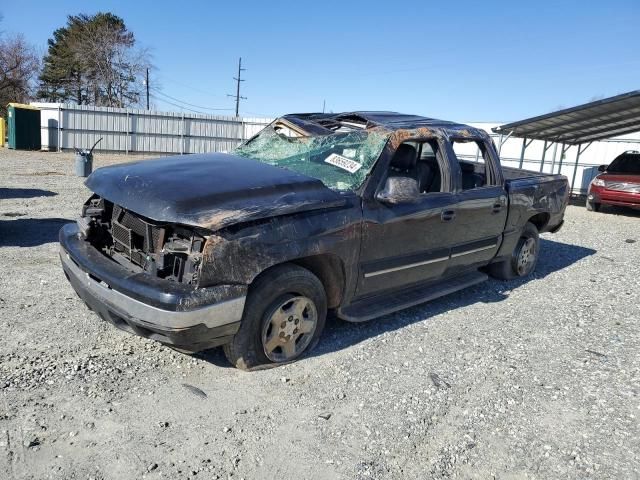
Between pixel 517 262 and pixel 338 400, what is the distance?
393cm

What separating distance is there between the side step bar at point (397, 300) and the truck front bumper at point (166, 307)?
1.17 meters

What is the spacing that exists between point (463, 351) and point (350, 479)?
6.56ft

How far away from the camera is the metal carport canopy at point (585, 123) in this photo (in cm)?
1262

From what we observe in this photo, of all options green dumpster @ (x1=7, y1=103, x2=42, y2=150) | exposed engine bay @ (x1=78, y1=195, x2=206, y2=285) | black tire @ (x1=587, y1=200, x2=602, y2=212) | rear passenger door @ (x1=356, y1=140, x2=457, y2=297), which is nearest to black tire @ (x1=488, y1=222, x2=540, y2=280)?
rear passenger door @ (x1=356, y1=140, x2=457, y2=297)

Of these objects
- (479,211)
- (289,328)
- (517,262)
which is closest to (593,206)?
(517,262)

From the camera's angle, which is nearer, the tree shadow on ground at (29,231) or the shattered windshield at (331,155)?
the shattered windshield at (331,155)

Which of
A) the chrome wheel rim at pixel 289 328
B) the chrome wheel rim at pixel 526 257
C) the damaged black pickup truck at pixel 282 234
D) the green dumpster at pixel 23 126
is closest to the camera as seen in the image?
the damaged black pickup truck at pixel 282 234

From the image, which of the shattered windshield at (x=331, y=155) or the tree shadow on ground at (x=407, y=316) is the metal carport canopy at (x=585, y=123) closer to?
the tree shadow on ground at (x=407, y=316)

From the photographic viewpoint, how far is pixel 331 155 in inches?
169

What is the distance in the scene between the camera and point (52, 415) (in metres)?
2.89

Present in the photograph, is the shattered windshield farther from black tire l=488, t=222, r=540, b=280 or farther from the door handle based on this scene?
black tire l=488, t=222, r=540, b=280

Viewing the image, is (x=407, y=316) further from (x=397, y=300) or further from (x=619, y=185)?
(x=619, y=185)

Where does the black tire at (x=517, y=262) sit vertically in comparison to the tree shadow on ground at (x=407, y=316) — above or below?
above

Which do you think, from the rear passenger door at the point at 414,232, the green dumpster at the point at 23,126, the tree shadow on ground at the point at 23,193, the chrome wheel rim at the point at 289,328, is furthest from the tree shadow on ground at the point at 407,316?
the green dumpster at the point at 23,126
